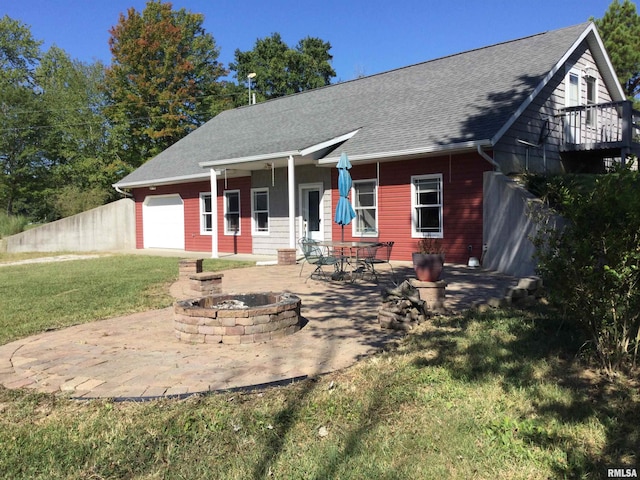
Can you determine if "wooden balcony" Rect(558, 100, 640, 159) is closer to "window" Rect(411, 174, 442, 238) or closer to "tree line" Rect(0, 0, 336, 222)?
"window" Rect(411, 174, 442, 238)

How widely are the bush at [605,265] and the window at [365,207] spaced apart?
375 inches

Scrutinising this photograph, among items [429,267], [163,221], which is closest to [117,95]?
[163,221]

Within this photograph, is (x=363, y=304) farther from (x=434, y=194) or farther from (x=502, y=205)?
(x=434, y=194)

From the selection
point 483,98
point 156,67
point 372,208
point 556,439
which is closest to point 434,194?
point 372,208

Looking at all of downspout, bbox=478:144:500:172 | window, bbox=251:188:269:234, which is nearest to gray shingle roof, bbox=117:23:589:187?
downspout, bbox=478:144:500:172

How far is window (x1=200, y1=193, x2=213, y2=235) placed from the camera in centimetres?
1837

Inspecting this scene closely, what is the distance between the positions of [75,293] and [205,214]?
33.0 ft

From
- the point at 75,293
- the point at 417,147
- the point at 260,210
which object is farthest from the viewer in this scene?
the point at 260,210

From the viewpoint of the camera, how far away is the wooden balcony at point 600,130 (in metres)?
12.7

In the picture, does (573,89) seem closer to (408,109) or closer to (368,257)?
(408,109)

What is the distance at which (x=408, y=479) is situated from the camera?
8.31ft

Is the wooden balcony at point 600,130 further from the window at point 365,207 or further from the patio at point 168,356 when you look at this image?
the patio at point 168,356
